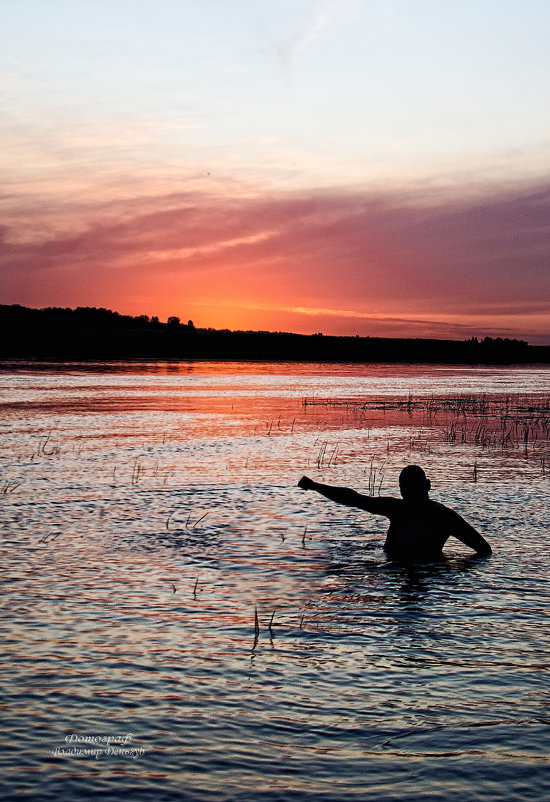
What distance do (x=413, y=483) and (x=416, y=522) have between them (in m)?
0.94

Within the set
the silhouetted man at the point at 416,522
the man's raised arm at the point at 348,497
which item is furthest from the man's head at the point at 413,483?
the man's raised arm at the point at 348,497

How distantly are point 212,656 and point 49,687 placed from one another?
1655 mm

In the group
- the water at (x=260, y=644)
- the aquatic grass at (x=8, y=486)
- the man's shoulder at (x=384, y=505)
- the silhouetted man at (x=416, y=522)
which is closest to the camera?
the water at (x=260, y=644)

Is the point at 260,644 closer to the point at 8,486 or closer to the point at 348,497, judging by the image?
the point at 348,497

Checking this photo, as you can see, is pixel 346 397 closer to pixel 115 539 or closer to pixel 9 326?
pixel 115 539

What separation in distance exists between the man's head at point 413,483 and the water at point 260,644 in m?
1.11

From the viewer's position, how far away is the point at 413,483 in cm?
1169

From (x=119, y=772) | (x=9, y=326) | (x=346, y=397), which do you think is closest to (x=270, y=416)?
(x=346, y=397)

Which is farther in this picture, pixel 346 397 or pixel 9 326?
pixel 9 326

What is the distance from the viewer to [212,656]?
8.41 meters

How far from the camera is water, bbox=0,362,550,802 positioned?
6250 millimetres

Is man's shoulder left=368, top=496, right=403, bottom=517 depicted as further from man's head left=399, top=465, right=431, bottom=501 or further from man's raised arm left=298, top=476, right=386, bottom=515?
man's head left=399, top=465, right=431, bottom=501

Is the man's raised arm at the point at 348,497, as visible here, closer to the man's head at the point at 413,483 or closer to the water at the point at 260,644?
the man's head at the point at 413,483

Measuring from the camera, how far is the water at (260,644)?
6.25 m
